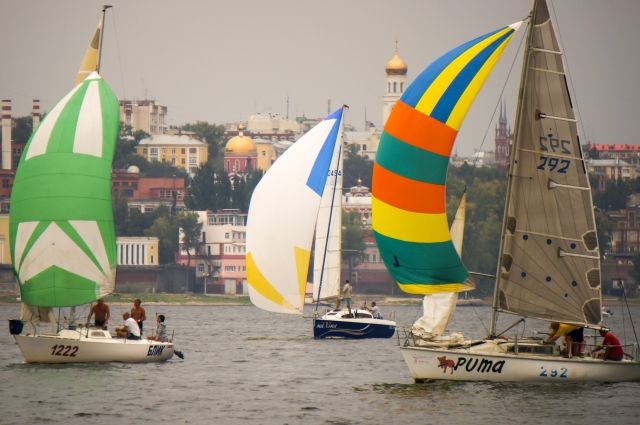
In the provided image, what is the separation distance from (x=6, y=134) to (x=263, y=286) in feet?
432

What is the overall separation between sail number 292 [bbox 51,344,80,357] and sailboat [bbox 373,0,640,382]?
7.50 meters

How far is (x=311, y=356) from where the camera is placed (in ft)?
158

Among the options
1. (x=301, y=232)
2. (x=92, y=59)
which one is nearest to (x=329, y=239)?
(x=301, y=232)

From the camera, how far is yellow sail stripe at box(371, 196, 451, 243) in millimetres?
35156

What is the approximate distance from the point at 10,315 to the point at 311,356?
149ft

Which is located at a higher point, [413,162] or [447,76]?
[447,76]

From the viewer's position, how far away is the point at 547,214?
115 feet

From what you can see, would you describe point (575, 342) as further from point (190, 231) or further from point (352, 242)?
point (190, 231)

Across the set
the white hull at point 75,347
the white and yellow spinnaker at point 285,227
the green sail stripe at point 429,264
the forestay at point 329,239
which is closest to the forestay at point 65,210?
the white hull at point 75,347

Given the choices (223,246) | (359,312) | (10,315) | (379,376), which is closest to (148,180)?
(223,246)

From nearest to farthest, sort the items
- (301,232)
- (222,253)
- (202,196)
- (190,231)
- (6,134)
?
(301,232)
(190,231)
(222,253)
(202,196)
(6,134)

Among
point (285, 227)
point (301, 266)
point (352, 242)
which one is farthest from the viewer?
point (352, 242)

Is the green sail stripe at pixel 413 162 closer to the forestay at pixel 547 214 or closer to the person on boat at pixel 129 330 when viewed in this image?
the forestay at pixel 547 214

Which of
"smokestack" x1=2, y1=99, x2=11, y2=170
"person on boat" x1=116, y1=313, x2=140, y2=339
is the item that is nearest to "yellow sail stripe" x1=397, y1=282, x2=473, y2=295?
"person on boat" x1=116, y1=313, x2=140, y2=339
